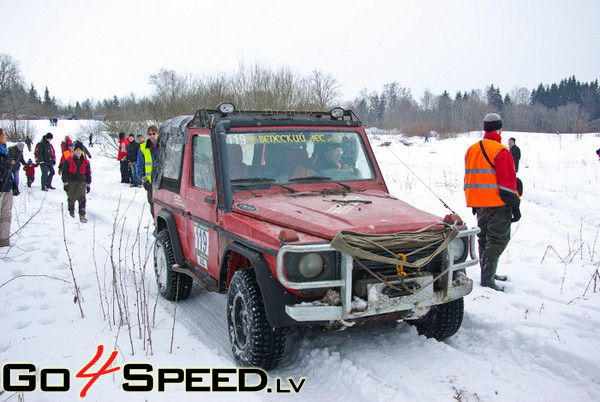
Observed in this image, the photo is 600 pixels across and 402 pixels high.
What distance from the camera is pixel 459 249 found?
3.63 meters

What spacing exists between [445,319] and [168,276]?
9.92 ft

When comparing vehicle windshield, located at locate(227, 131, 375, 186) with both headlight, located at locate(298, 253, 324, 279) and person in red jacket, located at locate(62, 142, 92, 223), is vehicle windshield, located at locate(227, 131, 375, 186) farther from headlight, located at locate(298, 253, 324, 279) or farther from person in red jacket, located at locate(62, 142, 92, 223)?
person in red jacket, located at locate(62, 142, 92, 223)

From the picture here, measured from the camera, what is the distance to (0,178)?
7.16 metres

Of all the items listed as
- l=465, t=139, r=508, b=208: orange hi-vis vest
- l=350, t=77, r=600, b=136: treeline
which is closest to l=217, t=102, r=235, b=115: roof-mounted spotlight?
l=465, t=139, r=508, b=208: orange hi-vis vest

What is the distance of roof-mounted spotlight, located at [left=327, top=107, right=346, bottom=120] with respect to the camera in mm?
4891

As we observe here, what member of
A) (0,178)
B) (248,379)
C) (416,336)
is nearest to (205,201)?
(248,379)

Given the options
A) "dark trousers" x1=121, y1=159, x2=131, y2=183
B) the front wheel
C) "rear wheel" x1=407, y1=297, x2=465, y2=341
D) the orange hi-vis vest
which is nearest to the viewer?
the front wheel

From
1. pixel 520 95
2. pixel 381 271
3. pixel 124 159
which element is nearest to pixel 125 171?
pixel 124 159

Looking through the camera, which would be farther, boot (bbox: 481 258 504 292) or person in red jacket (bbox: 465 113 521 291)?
boot (bbox: 481 258 504 292)

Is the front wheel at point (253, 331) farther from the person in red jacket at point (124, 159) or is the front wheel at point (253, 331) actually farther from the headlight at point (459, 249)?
the person in red jacket at point (124, 159)

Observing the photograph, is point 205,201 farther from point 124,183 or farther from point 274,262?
point 124,183

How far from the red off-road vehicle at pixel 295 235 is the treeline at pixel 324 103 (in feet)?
57.8

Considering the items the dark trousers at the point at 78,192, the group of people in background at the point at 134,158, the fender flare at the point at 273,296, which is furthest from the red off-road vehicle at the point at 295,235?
the dark trousers at the point at 78,192

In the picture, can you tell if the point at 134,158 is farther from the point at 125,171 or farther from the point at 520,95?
the point at 520,95
